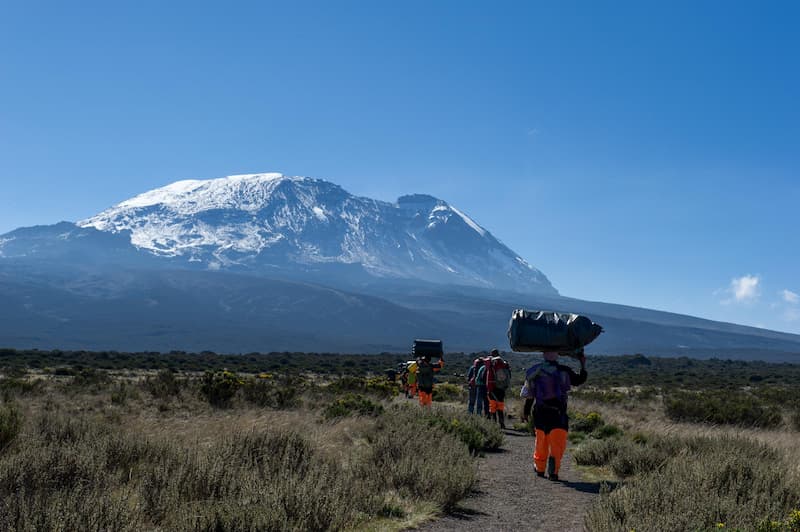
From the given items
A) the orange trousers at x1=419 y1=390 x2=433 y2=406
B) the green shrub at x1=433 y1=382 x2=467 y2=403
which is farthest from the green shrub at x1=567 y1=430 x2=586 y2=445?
the green shrub at x1=433 y1=382 x2=467 y2=403

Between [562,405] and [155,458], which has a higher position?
[562,405]

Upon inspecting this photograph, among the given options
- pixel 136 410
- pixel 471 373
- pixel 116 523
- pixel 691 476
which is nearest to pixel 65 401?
pixel 136 410

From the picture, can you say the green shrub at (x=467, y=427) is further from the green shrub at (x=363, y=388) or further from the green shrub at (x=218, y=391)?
the green shrub at (x=363, y=388)

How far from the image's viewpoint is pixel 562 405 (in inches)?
355

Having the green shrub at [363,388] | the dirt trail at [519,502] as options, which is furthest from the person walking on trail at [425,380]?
the dirt trail at [519,502]

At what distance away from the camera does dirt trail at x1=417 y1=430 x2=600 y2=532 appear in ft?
21.6

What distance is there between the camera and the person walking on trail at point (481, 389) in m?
15.6

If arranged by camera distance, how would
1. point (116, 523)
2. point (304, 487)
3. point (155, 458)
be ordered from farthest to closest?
point (155, 458), point (304, 487), point (116, 523)

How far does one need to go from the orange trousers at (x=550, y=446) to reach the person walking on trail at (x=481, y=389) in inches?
238

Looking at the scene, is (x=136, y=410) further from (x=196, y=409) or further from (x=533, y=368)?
(x=533, y=368)

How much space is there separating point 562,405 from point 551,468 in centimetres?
91

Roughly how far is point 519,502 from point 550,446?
178 cm

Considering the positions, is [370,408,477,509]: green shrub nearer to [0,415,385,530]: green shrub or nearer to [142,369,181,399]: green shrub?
[0,415,385,530]: green shrub

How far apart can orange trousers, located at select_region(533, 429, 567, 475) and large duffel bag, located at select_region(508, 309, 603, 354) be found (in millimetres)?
1100
